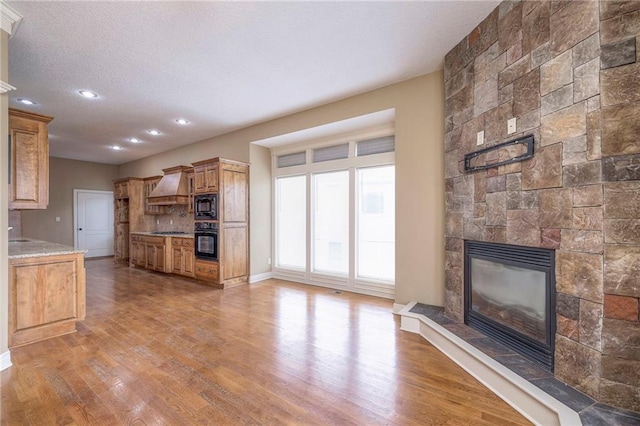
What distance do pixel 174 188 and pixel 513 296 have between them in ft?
20.8

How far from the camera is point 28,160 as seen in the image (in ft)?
9.96

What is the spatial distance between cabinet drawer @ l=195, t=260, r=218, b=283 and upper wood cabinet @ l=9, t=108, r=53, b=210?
252cm

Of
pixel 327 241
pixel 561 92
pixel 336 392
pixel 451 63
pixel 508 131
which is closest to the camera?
pixel 561 92

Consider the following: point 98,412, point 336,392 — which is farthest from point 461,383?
point 98,412

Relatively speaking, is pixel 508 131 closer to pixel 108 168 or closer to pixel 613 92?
pixel 613 92

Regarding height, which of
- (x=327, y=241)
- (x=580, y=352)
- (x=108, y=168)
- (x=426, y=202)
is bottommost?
(x=580, y=352)

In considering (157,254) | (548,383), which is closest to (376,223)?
(548,383)

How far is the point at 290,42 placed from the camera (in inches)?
→ 110

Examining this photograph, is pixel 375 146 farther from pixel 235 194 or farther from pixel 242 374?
pixel 242 374

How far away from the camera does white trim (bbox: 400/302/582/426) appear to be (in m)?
1.66

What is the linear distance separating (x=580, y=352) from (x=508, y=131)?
168 cm

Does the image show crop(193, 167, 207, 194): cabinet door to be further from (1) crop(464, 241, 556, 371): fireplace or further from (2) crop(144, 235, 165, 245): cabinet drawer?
(1) crop(464, 241, 556, 371): fireplace

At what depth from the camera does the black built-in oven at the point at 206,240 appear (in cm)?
511

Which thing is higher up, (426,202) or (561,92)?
(561,92)
